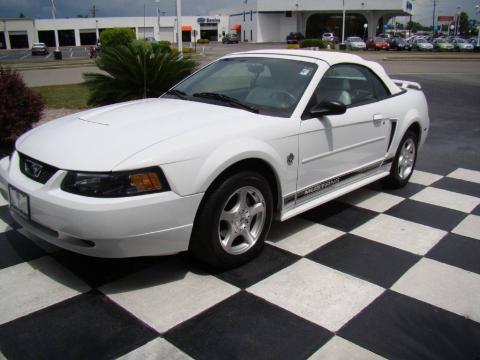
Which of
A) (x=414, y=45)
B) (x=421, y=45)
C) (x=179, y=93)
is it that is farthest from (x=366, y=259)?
(x=414, y=45)

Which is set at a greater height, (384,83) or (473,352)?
(384,83)

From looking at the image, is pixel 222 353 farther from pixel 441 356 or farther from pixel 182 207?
pixel 441 356

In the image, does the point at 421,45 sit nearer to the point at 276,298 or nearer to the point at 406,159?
the point at 406,159

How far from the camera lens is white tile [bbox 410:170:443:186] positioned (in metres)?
5.64

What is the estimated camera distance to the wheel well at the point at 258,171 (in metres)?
3.05

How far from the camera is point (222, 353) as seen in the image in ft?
7.97

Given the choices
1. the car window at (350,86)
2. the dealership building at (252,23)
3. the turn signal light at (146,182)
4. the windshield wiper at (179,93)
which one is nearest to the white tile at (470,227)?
the car window at (350,86)

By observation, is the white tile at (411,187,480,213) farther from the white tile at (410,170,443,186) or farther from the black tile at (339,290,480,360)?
the black tile at (339,290,480,360)

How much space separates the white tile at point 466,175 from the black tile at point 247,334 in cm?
400

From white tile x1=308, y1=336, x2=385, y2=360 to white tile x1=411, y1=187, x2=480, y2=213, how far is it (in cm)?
277

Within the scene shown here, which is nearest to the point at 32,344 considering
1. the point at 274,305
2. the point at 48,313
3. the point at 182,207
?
the point at 48,313

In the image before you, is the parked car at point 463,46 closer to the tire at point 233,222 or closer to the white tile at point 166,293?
the tire at point 233,222

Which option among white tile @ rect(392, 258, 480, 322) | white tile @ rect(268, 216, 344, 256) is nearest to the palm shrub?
white tile @ rect(268, 216, 344, 256)

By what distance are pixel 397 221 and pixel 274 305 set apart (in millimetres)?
1965
